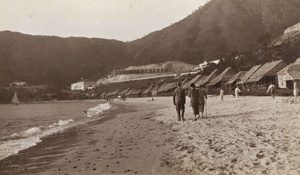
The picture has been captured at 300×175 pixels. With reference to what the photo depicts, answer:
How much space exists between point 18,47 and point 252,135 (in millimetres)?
192429

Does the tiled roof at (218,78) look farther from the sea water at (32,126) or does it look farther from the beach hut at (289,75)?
the sea water at (32,126)

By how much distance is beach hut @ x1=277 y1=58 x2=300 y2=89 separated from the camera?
101 feet

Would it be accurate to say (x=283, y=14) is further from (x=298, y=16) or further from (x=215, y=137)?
(x=215, y=137)

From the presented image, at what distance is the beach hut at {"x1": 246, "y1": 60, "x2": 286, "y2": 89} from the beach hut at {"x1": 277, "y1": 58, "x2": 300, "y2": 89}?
0.86 m

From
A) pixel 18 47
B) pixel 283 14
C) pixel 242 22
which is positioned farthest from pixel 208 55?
pixel 18 47

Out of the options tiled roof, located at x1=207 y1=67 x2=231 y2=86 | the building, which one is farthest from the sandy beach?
the building

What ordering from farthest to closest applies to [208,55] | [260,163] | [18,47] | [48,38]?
[48,38], [18,47], [208,55], [260,163]

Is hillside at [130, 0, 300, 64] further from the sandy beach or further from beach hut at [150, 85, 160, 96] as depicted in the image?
the sandy beach

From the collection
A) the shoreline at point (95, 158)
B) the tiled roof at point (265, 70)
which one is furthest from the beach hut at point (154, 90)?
the shoreline at point (95, 158)

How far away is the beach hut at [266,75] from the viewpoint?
36281mm

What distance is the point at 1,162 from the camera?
899 centimetres

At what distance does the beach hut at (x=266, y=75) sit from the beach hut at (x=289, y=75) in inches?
33.7

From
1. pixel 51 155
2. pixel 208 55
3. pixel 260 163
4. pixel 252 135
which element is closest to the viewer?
pixel 260 163

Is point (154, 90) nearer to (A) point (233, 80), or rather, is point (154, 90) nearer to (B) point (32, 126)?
(A) point (233, 80)
